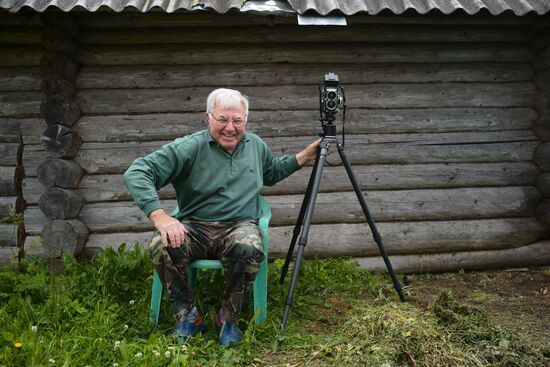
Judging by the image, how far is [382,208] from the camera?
521 cm

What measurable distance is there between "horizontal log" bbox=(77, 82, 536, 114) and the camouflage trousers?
75.3 inches

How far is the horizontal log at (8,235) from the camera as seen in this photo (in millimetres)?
4895

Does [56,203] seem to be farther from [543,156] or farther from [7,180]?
[543,156]

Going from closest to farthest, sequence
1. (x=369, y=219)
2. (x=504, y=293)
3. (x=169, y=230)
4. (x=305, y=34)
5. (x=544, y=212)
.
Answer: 1. (x=169, y=230)
2. (x=369, y=219)
3. (x=504, y=293)
4. (x=305, y=34)
5. (x=544, y=212)

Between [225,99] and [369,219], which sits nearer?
[225,99]

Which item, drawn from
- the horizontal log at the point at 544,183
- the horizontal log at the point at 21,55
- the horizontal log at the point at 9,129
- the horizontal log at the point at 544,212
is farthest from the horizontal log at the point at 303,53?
the horizontal log at the point at 544,212

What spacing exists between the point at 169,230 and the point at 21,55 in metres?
2.80

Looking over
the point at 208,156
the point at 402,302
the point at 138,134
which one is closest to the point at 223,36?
the point at 138,134

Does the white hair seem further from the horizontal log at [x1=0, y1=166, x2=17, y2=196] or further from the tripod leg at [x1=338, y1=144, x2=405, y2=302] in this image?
the horizontal log at [x1=0, y1=166, x2=17, y2=196]

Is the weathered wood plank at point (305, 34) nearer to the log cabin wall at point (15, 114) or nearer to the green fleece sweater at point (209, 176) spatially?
the log cabin wall at point (15, 114)

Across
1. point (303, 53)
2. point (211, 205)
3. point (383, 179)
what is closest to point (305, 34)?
point (303, 53)

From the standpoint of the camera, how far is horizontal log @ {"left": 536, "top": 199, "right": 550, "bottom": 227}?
522 cm

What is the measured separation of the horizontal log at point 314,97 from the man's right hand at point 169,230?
6.66 ft

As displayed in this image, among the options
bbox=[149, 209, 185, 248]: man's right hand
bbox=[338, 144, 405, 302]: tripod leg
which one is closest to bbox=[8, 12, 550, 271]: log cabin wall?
bbox=[338, 144, 405, 302]: tripod leg
